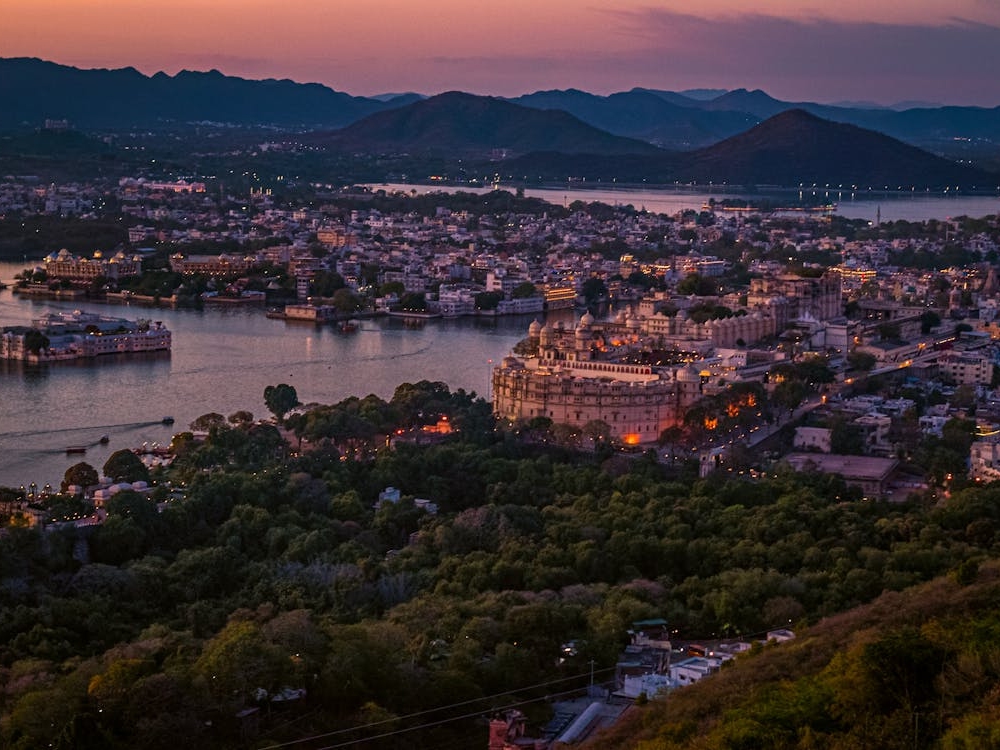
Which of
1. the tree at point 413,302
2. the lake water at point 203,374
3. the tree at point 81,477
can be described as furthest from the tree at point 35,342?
the tree at point 81,477

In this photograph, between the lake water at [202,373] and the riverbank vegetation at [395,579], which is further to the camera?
the lake water at [202,373]

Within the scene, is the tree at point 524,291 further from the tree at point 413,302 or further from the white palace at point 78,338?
the white palace at point 78,338

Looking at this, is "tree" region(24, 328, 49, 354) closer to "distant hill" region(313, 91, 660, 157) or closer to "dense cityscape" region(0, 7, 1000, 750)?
"dense cityscape" region(0, 7, 1000, 750)

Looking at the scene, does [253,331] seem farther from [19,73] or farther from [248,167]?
[19,73]

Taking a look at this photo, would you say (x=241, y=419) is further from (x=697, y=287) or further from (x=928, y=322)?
(x=697, y=287)

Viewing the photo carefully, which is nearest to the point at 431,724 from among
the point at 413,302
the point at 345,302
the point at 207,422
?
the point at 207,422

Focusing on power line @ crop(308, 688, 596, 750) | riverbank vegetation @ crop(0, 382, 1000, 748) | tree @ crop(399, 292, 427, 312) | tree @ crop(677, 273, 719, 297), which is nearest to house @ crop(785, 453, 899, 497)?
riverbank vegetation @ crop(0, 382, 1000, 748)

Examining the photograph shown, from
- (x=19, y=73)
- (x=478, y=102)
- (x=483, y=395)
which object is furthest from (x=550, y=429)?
(x=19, y=73)
